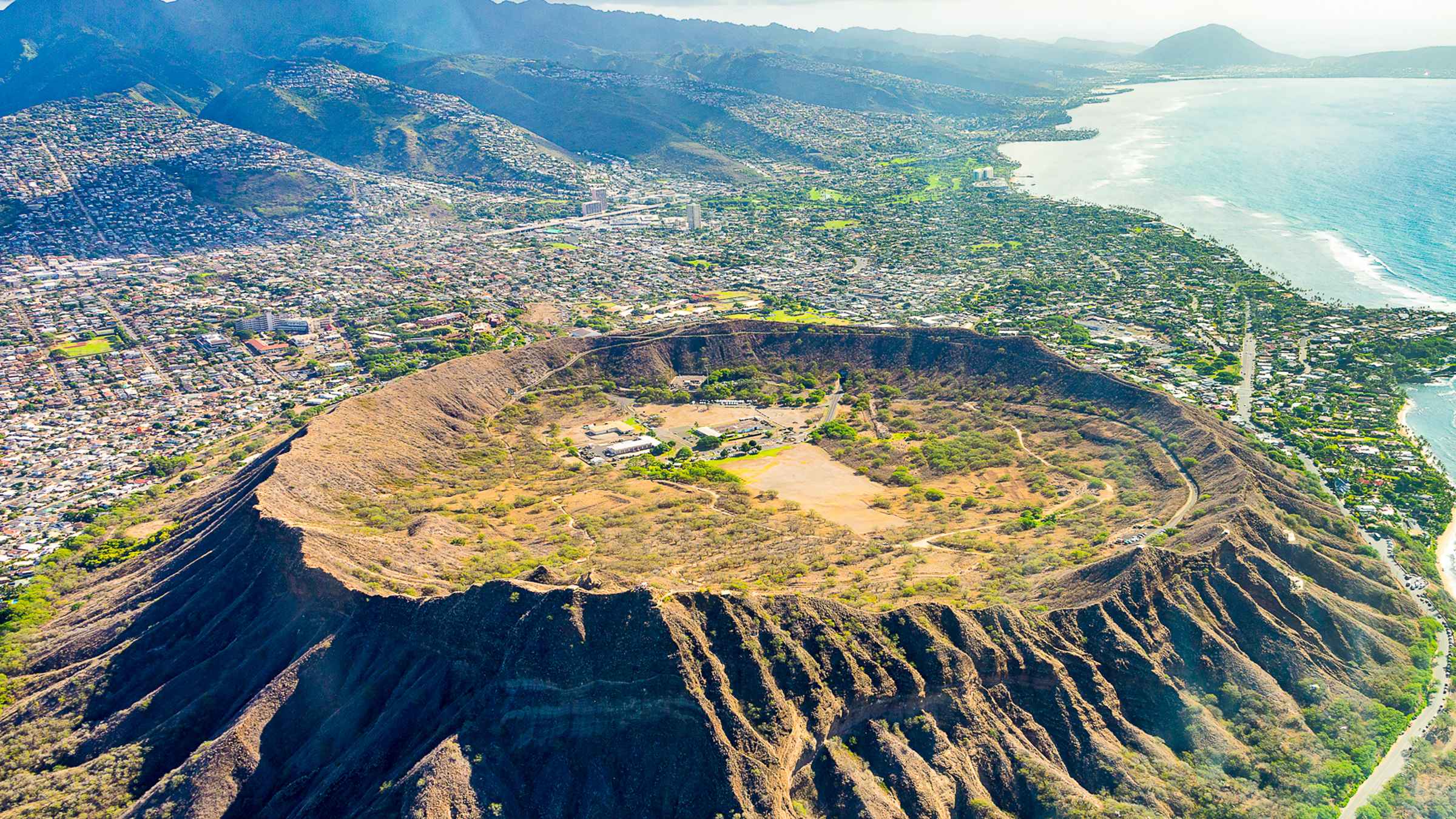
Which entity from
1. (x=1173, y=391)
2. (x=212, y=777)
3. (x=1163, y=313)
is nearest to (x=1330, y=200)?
(x=1163, y=313)

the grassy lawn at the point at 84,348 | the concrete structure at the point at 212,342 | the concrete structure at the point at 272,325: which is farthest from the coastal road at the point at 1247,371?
the grassy lawn at the point at 84,348

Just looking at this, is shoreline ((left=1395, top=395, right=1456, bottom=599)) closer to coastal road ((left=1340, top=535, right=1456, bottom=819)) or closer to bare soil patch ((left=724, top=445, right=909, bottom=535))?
coastal road ((left=1340, top=535, right=1456, bottom=819))

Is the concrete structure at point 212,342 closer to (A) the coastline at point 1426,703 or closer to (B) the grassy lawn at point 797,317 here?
(B) the grassy lawn at point 797,317

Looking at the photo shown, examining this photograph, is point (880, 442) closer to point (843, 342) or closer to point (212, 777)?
point (843, 342)

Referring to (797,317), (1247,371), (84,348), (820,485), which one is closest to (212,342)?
(84,348)

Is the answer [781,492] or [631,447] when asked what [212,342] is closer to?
[631,447]

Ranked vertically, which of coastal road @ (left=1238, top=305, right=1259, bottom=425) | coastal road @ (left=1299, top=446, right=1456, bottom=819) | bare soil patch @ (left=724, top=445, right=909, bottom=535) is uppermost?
coastal road @ (left=1299, top=446, right=1456, bottom=819)

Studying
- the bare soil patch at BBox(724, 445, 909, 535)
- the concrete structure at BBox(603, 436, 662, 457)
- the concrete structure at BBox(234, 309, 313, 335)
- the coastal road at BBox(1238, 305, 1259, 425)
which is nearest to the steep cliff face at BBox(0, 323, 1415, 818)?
the bare soil patch at BBox(724, 445, 909, 535)
